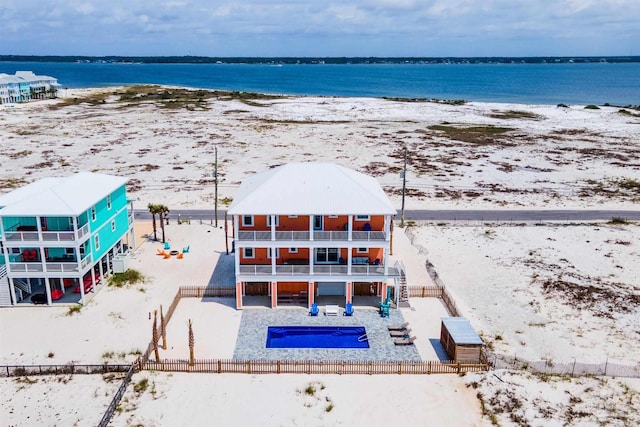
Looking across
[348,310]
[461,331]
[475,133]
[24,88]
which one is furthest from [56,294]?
[24,88]

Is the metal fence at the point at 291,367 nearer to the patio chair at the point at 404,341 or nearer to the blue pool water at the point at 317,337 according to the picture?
the patio chair at the point at 404,341

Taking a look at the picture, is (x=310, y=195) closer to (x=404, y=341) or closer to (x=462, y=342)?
(x=404, y=341)

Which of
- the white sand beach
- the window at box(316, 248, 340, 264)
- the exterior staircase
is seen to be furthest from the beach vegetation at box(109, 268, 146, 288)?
the exterior staircase

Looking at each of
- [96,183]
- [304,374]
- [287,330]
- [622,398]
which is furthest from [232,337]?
[622,398]

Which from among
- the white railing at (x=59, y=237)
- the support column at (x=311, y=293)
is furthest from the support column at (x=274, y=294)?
the white railing at (x=59, y=237)

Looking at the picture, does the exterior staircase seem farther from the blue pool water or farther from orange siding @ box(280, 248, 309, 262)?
orange siding @ box(280, 248, 309, 262)

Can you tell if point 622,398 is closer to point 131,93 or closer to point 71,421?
point 71,421
